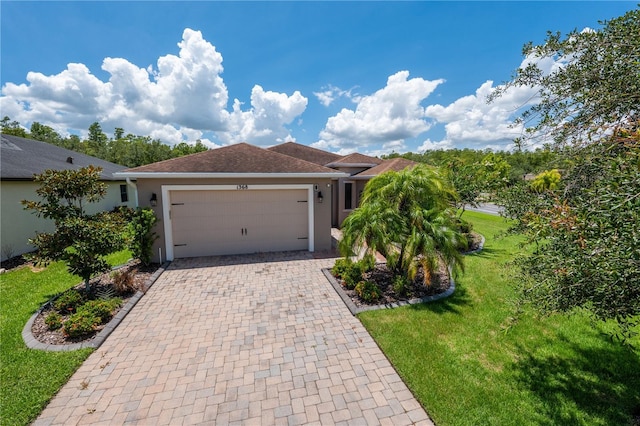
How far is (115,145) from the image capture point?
136 ft

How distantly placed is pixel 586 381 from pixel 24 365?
884 cm

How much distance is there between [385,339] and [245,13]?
37.4ft

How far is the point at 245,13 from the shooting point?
9.41 metres

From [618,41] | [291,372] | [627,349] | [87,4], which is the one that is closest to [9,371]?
[291,372]

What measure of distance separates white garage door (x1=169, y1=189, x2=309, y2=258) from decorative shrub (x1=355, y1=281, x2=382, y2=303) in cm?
436

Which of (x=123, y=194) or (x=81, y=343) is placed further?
(x=123, y=194)

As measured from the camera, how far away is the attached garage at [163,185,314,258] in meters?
9.25

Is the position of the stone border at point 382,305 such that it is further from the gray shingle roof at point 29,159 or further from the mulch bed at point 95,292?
the gray shingle roof at point 29,159

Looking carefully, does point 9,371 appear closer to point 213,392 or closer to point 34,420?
point 34,420

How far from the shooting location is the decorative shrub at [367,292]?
631 centimetres

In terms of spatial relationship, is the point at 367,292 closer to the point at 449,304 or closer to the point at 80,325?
the point at 449,304

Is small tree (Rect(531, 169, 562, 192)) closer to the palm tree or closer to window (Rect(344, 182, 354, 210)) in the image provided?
the palm tree

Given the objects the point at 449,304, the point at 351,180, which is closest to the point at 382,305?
the point at 449,304

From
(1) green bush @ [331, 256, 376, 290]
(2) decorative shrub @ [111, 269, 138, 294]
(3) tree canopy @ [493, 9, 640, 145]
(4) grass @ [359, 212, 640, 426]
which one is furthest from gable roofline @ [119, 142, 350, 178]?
(3) tree canopy @ [493, 9, 640, 145]
